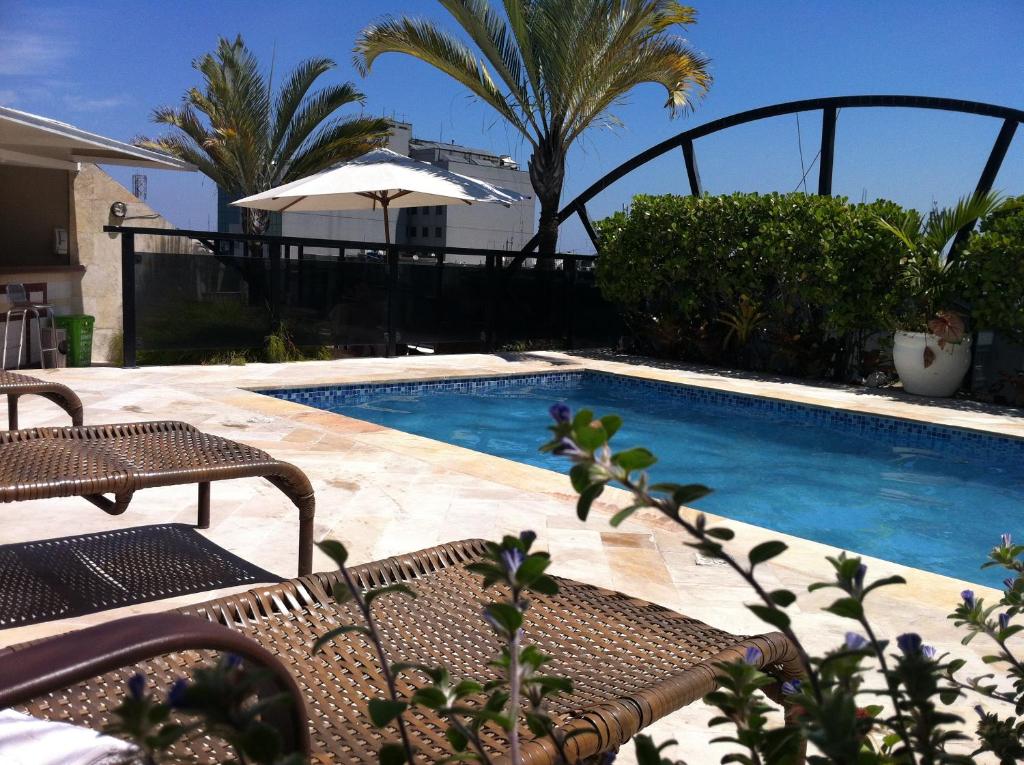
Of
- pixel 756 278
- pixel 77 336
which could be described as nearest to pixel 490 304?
pixel 756 278

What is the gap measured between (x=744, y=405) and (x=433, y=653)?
787cm

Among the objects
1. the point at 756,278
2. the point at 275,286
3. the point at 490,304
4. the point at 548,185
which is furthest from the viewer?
the point at 548,185

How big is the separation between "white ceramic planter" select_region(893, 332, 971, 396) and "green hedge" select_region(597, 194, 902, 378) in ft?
1.40

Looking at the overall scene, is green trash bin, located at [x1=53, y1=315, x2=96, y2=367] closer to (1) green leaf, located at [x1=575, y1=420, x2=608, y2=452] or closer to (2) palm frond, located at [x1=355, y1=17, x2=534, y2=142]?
(2) palm frond, located at [x1=355, y1=17, x2=534, y2=142]

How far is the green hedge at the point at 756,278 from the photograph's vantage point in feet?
33.0

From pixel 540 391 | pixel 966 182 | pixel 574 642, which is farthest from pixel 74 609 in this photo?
pixel 966 182

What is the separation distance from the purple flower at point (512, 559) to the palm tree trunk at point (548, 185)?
12.5 meters

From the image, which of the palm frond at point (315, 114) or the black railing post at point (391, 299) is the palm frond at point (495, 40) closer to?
the black railing post at point (391, 299)

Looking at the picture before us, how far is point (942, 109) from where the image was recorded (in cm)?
1048

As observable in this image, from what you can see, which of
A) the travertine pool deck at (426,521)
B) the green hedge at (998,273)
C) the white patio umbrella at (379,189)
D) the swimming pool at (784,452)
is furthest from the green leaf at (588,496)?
the white patio umbrella at (379,189)

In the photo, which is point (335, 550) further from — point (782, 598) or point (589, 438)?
point (782, 598)

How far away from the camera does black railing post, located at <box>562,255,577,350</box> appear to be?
13156 mm

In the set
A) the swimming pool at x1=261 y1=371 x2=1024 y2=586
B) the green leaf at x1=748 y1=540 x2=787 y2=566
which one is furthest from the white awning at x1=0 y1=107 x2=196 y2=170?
the green leaf at x1=748 y1=540 x2=787 y2=566

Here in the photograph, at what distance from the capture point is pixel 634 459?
2.18 ft
